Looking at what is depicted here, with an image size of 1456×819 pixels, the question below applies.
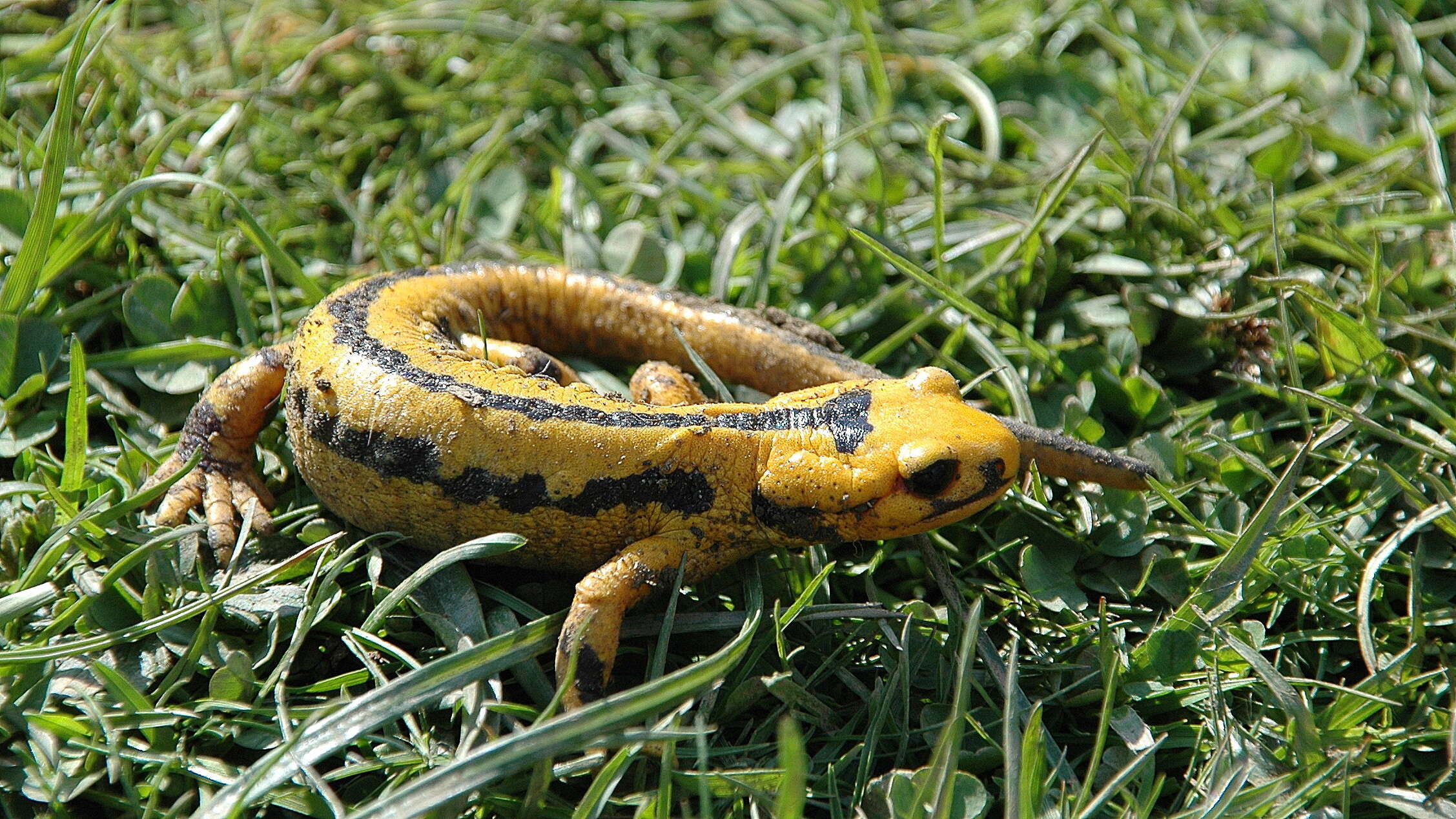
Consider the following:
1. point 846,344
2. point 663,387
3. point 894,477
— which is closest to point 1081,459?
point 894,477

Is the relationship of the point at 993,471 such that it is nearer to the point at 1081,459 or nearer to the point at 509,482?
the point at 1081,459

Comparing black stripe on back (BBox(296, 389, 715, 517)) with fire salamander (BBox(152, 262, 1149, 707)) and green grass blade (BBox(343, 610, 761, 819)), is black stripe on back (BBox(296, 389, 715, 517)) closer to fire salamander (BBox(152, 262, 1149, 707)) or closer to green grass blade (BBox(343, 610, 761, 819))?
fire salamander (BBox(152, 262, 1149, 707))

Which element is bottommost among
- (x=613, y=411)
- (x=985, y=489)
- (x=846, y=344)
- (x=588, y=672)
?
(x=588, y=672)

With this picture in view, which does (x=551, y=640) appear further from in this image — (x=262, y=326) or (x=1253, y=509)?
(x=1253, y=509)

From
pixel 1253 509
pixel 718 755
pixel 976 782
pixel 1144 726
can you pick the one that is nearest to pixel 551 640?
pixel 718 755

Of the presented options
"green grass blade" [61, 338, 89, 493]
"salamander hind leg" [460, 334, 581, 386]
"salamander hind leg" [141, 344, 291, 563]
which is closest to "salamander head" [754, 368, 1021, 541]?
"salamander hind leg" [460, 334, 581, 386]

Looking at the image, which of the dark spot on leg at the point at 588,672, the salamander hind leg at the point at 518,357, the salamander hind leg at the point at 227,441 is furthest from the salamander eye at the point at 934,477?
the salamander hind leg at the point at 227,441

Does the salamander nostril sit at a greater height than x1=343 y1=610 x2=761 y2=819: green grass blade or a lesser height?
greater
